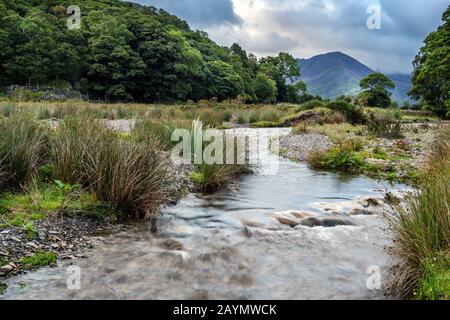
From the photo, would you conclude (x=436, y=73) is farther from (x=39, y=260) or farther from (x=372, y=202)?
(x=39, y=260)

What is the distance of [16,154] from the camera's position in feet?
19.1

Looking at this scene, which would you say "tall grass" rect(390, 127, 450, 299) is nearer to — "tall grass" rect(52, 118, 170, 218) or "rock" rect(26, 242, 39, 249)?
"tall grass" rect(52, 118, 170, 218)

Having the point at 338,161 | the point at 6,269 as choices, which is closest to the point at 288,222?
the point at 6,269

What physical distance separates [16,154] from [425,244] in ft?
18.2

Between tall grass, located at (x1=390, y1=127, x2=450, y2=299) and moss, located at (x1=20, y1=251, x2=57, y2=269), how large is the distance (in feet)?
11.6

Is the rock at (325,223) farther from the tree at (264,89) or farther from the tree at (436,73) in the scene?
the tree at (264,89)

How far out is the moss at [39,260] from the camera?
399 cm

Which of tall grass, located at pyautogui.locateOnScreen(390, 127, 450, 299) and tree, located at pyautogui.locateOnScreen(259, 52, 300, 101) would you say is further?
tree, located at pyautogui.locateOnScreen(259, 52, 300, 101)

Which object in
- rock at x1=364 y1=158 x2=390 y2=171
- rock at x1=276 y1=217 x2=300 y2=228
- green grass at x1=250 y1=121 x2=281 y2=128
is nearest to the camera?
rock at x1=276 y1=217 x2=300 y2=228

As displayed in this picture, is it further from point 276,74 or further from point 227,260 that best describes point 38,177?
point 276,74

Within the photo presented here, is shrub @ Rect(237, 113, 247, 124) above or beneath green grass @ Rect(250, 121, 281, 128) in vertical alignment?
above

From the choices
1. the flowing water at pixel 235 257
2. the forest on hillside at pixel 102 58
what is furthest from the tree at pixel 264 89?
the flowing water at pixel 235 257

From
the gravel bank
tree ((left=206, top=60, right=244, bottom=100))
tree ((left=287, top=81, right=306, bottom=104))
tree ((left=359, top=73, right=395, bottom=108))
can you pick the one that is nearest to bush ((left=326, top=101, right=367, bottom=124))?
the gravel bank

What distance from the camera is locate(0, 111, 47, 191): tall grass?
5686mm
